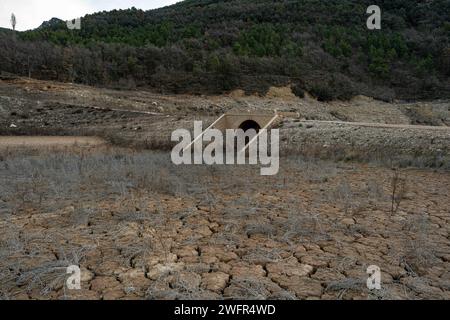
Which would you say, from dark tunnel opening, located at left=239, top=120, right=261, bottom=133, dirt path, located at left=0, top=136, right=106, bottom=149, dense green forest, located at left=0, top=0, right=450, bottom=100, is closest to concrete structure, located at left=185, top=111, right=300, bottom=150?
dark tunnel opening, located at left=239, top=120, right=261, bottom=133

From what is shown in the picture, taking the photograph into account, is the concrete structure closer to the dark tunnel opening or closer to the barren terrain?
the dark tunnel opening

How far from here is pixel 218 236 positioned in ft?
15.2

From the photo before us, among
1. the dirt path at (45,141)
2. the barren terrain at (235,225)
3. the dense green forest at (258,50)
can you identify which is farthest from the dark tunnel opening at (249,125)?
the dense green forest at (258,50)

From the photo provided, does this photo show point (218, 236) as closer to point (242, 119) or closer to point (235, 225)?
point (235, 225)

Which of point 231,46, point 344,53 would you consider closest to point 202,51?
point 231,46

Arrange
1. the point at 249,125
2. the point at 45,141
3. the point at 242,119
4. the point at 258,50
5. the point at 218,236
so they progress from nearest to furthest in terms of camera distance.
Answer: the point at 218,236, the point at 45,141, the point at 242,119, the point at 249,125, the point at 258,50

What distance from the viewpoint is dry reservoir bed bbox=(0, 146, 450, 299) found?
3385 mm

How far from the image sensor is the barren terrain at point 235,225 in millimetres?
3426

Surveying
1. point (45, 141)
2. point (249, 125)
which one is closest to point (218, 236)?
point (249, 125)

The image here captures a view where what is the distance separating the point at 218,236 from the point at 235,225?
0.44 metres

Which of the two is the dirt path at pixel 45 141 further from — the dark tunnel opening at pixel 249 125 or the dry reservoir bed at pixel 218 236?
the dry reservoir bed at pixel 218 236

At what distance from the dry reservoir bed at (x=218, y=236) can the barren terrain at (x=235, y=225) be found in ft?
0.06
